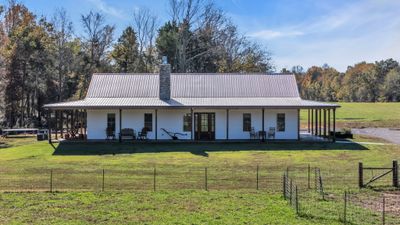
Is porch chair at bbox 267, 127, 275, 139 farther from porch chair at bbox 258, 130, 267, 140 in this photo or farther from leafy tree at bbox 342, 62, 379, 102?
leafy tree at bbox 342, 62, 379, 102

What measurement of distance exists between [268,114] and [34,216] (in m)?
21.4

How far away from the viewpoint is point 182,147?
2855 centimetres

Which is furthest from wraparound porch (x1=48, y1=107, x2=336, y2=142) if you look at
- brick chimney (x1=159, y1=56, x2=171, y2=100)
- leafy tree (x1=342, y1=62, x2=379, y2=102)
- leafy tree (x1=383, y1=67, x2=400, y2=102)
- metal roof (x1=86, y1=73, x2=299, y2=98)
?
leafy tree (x1=342, y1=62, x2=379, y2=102)

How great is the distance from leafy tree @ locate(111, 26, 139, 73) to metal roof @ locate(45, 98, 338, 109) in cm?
3228

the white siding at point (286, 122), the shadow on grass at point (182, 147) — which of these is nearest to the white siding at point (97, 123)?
the shadow on grass at point (182, 147)

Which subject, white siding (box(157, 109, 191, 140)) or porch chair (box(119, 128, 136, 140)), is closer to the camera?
porch chair (box(119, 128, 136, 140))

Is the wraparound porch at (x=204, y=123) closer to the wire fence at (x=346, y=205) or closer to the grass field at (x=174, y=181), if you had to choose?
the grass field at (x=174, y=181)

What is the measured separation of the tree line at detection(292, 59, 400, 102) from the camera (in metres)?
99.2

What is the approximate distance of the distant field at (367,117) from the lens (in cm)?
5031

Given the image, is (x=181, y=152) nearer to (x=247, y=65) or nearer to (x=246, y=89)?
(x=246, y=89)

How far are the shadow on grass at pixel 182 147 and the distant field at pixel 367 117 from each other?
67.3 feet

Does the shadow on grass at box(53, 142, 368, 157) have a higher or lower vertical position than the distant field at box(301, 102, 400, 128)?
lower

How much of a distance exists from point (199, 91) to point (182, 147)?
Result: 708cm

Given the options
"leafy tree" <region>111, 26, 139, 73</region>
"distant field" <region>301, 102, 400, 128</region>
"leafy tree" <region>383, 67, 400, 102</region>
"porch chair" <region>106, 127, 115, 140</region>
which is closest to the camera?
"porch chair" <region>106, 127, 115, 140</region>
